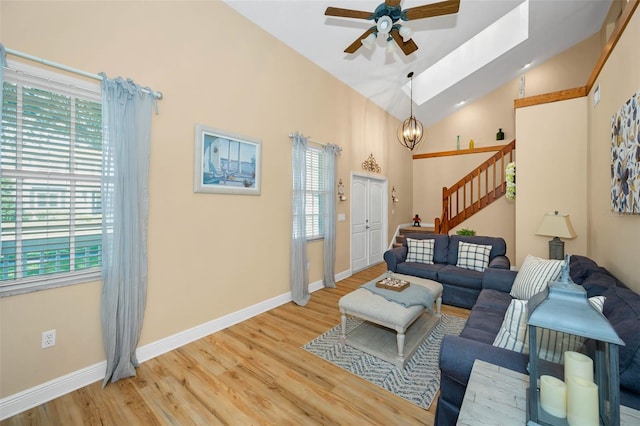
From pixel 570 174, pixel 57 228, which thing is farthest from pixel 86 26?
pixel 570 174

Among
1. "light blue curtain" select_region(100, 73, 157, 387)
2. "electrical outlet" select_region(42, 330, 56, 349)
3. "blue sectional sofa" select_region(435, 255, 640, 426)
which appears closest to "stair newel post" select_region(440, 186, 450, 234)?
"blue sectional sofa" select_region(435, 255, 640, 426)

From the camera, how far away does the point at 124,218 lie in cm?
219

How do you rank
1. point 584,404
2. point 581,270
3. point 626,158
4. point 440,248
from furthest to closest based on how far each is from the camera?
point 440,248 → point 581,270 → point 626,158 → point 584,404

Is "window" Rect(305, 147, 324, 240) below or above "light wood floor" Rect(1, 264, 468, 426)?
above

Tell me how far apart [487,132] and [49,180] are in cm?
844

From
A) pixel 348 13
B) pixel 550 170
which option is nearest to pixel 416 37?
pixel 348 13

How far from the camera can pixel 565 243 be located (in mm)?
3842

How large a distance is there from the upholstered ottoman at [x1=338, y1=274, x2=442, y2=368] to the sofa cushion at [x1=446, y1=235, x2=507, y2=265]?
4.21 feet

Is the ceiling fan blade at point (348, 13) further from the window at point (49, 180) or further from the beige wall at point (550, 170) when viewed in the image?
the beige wall at point (550, 170)

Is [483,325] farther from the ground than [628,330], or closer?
closer

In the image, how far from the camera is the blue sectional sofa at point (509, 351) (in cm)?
113

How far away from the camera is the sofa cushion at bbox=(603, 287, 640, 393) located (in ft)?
3.64

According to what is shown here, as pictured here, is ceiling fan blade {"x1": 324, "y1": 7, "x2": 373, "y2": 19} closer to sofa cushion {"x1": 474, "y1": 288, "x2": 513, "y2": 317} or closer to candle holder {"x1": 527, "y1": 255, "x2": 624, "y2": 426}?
candle holder {"x1": 527, "y1": 255, "x2": 624, "y2": 426}

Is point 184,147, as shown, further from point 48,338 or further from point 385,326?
point 385,326
